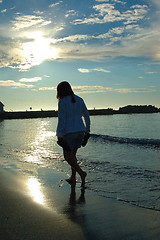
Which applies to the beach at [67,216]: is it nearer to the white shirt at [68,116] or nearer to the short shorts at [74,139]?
the short shorts at [74,139]

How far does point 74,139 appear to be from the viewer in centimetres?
518

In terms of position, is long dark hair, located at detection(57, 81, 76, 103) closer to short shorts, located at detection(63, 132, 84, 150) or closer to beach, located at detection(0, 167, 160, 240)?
short shorts, located at detection(63, 132, 84, 150)

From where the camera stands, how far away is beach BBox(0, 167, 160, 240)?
293 centimetres

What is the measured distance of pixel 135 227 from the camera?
3125 millimetres

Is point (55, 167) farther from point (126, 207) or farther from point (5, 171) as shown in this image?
point (126, 207)

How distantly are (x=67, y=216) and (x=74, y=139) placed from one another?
1.87 m

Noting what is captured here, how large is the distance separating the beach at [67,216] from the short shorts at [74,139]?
0.88m

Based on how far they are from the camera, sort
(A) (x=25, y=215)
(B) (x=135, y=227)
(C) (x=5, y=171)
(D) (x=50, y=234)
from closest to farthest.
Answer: (D) (x=50, y=234) < (B) (x=135, y=227) < (A) (x=25, y=215) < (C) (x=5, y=171)

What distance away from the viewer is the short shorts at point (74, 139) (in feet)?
16.9

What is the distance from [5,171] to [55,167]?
4.97 ft

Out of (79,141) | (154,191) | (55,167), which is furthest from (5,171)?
(154,191)

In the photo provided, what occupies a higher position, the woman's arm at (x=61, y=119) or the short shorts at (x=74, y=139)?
the woman's arm at (x=61, y=119)

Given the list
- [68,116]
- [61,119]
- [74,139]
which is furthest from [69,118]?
[74,139]

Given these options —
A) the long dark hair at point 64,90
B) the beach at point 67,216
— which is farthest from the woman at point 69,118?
the beach at point 67,216
